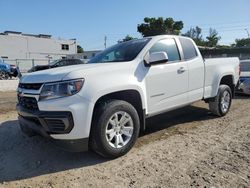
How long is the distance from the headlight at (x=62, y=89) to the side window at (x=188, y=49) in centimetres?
271

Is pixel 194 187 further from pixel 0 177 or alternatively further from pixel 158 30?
pixel 158 30

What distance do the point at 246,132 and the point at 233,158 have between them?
5.18ft

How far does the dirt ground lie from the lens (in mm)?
3947

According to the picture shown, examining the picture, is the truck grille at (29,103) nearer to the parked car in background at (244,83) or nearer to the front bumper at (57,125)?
the front bumper at (57,125)

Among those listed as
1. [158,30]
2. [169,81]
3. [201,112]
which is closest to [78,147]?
[169,81]

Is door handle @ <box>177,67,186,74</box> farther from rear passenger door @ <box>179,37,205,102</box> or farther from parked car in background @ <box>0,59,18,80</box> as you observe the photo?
parked car in background @ <box>0,59,18,80</box>

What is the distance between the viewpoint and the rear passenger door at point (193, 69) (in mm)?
6211

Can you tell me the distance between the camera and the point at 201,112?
26.2 feet

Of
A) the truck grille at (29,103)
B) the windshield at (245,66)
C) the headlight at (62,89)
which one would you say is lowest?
the truck grille at (29,103)

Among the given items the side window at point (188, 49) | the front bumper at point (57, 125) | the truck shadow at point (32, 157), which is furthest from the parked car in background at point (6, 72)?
the front bumper at point (57, 125)

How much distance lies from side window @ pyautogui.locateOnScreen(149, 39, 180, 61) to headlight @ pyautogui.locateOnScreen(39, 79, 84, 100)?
1852mm

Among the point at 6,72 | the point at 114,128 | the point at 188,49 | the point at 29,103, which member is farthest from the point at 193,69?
the point at 6,72

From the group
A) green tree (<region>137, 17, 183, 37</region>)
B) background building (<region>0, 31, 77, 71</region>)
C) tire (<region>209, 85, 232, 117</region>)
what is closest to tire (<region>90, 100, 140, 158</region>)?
tire (<region>209, 85, 232, 117</region>)

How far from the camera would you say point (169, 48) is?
19.6 ft
